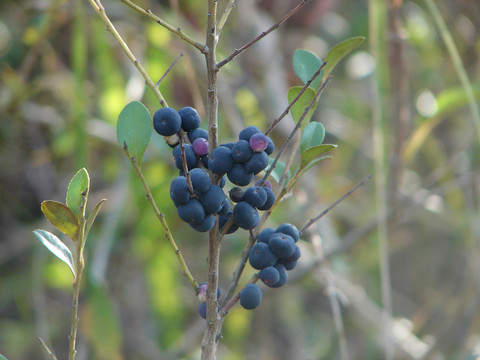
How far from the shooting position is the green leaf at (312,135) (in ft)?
1.58

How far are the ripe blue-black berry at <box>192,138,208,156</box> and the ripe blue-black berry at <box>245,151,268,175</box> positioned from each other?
3 cm

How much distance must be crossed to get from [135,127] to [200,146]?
7cm

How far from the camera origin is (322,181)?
144cm

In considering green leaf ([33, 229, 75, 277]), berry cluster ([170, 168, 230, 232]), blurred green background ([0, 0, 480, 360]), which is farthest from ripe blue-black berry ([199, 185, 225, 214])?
blurred green background ([0, 0, 480, 360])

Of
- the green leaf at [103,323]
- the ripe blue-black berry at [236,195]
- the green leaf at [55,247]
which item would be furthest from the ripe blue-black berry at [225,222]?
the green leaf at [103,323]

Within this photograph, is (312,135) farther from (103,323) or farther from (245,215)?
(103,323)

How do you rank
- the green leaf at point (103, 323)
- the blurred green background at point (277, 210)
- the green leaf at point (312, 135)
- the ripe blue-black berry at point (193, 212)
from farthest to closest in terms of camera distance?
the blurred green background at point (277, 210)
the green leaf at point (103, 323)
the green leaf at point (312, 135)
the ripe blue-black berry at point (193, 212)

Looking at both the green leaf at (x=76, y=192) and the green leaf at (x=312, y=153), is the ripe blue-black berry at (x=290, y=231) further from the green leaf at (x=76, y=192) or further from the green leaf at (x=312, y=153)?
the green leaf at (x=76, y=192)

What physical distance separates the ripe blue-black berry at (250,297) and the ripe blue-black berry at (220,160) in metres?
0.10

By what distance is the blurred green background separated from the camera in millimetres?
1149

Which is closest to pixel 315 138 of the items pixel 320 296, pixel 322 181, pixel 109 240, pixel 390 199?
pixel 390 199

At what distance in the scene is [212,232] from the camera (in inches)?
15.7

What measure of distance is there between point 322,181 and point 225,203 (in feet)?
3.47

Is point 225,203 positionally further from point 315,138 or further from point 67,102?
point 67,102
